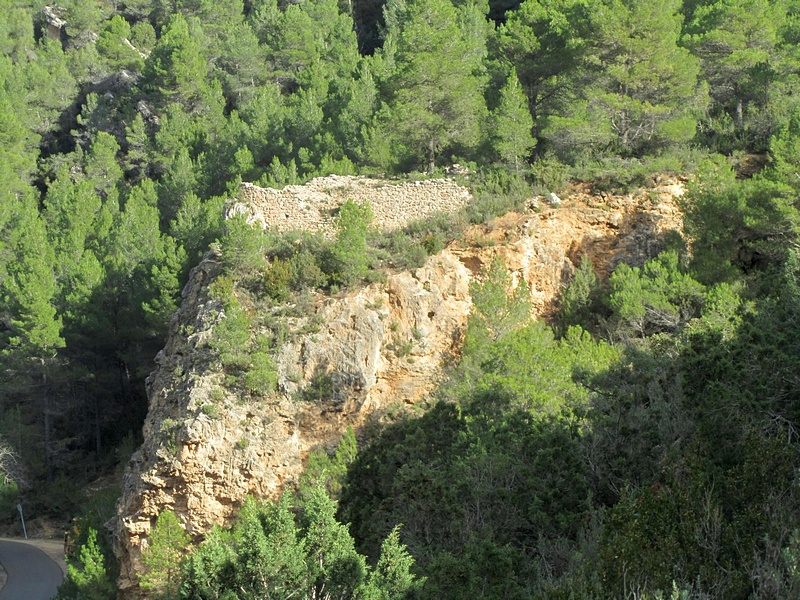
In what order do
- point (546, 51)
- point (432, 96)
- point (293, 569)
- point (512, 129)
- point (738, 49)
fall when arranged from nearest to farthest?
point (293, 569), point (512, 129), point (432, 96), point (738, 49), point (546, 51)

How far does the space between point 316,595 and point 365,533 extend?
5.74 m

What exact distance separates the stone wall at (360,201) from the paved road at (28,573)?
1167cm

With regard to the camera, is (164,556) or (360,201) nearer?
(164,556)

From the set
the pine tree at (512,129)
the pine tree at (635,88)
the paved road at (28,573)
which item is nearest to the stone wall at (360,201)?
the pine tree at (512,129)

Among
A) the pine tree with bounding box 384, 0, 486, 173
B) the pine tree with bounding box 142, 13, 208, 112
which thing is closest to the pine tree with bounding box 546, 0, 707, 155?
the pine tree with bounding box 384, 0, 486, 173

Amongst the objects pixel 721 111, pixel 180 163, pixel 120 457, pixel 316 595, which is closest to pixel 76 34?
pixel 180 163

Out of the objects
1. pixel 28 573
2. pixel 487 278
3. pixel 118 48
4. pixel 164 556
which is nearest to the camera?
pixel 164 556

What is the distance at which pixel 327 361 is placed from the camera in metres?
22.8

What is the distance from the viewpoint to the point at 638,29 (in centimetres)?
2562

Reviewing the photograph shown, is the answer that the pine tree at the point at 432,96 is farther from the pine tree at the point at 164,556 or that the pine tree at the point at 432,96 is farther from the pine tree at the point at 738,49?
the pine tree at the point at 164,556

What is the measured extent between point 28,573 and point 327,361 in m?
12.4

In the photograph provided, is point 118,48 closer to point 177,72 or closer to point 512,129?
point 177,72

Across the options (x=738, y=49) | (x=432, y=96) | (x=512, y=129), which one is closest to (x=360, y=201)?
(x=432, y=96)

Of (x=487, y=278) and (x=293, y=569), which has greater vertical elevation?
(x=487, y=278)
